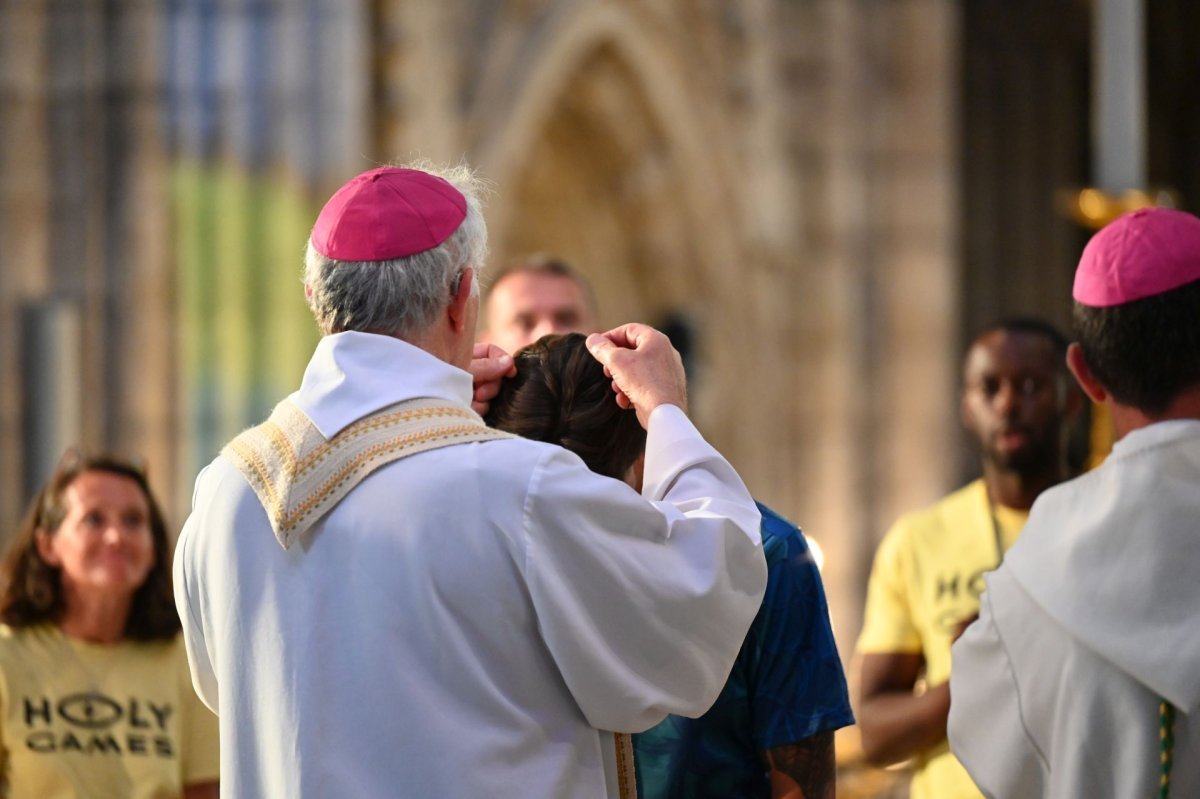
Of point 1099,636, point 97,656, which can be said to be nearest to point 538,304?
point 97,656

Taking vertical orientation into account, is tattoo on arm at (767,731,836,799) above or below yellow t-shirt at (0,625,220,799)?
above

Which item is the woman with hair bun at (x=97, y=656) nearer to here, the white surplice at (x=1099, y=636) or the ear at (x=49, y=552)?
the ear at (x=49, y=552)

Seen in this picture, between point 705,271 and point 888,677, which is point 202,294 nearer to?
point 705,271

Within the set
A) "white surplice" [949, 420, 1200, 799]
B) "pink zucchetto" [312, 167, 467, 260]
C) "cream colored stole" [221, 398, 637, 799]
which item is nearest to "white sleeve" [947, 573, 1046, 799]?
"white surplice" [949, 420, 1200, 799]

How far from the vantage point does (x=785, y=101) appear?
823cm

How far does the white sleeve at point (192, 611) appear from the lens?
1764mm

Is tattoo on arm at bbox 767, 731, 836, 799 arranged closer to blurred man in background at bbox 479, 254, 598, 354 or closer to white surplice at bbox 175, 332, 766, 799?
white surplice at bbox 175, 332, 766, 799

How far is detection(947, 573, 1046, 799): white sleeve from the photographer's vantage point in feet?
5.95

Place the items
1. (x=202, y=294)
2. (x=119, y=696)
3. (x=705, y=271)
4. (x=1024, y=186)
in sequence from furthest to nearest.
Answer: (x=1024, y=186) < (x=705, y=271) < (x=202, y=294) < (x=119, y=696)

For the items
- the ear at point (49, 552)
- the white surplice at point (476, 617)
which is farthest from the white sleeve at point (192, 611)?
the ear at point (49, 552)

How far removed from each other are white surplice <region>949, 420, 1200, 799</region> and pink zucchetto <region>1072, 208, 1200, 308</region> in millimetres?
145

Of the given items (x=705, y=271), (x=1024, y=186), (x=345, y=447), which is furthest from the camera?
(x=1024, y=186)

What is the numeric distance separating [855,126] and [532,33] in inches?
84.3

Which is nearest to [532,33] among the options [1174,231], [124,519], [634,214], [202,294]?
[634,214]
